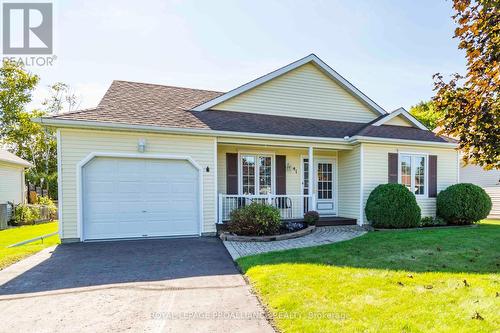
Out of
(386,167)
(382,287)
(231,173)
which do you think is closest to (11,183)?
(231,173)

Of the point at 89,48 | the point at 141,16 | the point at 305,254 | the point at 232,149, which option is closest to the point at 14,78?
the point at 89,48

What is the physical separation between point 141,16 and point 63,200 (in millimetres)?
5786

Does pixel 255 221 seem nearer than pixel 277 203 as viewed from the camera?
Yes

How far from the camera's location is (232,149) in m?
10.9

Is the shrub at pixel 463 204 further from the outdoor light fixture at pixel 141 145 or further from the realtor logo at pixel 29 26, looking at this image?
the realtor logo at pixel 29 26

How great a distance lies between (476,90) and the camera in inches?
159

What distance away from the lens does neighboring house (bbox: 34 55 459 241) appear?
8250 millimetres

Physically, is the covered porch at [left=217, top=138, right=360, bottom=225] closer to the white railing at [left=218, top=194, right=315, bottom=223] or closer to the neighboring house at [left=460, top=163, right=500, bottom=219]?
the white railing at [left=218, top=194, right=315, bottom=223]

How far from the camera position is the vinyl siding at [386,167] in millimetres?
10695

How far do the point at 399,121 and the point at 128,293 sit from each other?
40.0 feet

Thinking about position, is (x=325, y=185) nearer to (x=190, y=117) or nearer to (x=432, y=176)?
(x=432, y=176)

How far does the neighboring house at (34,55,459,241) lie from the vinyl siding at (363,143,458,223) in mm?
39

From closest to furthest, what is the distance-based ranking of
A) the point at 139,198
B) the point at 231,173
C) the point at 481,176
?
the point at 139,198 < the point at 231,173 < the point at 481,176

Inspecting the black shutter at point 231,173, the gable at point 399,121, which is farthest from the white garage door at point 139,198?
the gable at point 399,121
